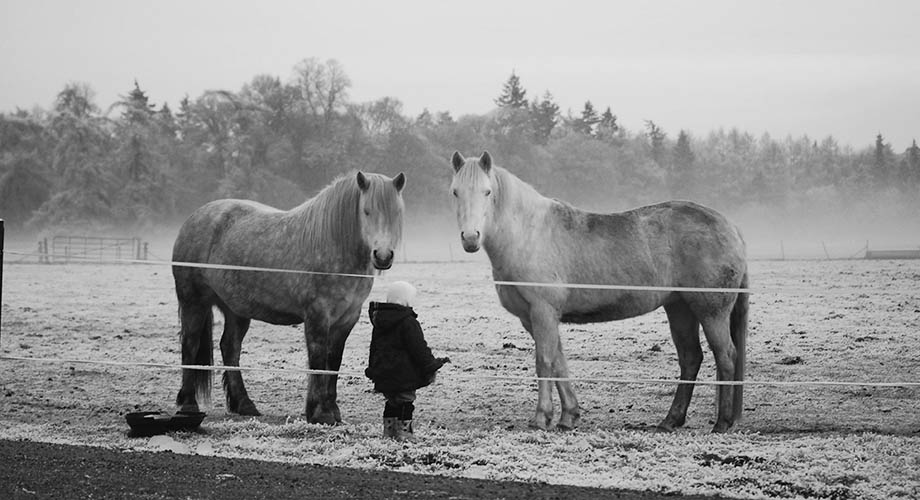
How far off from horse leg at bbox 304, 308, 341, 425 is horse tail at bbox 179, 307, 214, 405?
4.78 ft

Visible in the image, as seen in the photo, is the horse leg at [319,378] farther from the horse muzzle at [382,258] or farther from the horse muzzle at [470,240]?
the horse muzzle at [470,240]

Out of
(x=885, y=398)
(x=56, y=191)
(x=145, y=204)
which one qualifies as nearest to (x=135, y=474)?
(x=885, y=398)

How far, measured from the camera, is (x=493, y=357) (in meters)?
12.0

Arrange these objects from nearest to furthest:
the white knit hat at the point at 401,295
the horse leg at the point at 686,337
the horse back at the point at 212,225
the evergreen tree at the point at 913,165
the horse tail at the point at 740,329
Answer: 1. the white knit hat at the point at 401,295
2. the horse tail at the point at 740,329
3. the horse leg at the point at 686,337
4. the horse back at the point at 212,225
5. the evergreen tree at the point at 913,165

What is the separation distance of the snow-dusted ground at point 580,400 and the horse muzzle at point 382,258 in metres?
0.87

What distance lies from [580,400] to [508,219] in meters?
2.26

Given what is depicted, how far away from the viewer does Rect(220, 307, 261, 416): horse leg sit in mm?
8727

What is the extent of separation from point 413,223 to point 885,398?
2997cm

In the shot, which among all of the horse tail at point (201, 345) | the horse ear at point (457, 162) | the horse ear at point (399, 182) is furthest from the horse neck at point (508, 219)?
the horse tail at point (201, 345)

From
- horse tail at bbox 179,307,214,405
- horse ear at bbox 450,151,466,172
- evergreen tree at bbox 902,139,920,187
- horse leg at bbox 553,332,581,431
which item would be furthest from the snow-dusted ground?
evergreen tree at bbox 902,139,920,187

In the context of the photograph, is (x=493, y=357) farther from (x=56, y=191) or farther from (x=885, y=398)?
(x=56, y=191)

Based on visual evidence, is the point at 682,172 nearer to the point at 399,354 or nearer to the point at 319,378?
the point at 319,378

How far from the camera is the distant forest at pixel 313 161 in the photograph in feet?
135

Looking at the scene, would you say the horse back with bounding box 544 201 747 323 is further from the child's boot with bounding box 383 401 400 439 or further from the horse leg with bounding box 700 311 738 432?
the child's boot with bounding box 383 401 400 439
